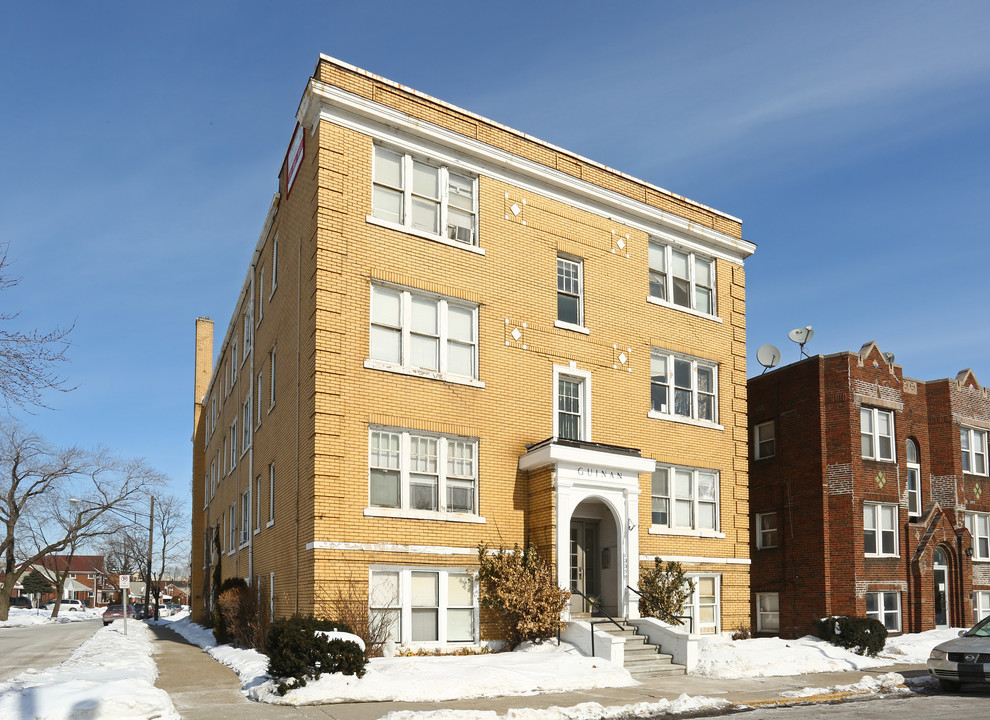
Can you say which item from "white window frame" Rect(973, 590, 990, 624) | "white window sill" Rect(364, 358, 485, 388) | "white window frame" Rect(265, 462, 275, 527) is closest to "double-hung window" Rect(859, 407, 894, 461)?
"white window frame" Rect(973, 590, 990, 624)

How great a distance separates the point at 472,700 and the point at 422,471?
593 cm

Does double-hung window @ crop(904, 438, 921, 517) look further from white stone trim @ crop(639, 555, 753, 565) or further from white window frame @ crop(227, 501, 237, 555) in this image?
white window frame @ crop(227, 501, 237, 555)

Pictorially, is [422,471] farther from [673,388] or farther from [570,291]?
[673,388]

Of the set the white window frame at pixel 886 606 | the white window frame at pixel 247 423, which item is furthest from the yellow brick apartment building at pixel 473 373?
the white window frame at pixel 886 606

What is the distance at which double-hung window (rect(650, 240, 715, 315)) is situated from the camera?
82.6 feet

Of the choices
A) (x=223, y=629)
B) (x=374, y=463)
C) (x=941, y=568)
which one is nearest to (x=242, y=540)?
(x=223, y=629)

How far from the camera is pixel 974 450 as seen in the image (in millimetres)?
32844

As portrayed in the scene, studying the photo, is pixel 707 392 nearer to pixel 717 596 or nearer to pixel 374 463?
pixel 717 596

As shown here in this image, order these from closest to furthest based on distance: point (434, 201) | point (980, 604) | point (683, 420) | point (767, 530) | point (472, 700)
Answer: point (472, 700)
point (434, 201)
point (683, 420)
point (767, 530)
point (980, 604)

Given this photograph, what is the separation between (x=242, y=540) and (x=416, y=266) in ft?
42.2

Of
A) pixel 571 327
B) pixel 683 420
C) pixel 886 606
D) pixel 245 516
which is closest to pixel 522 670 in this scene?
pixel 571 327

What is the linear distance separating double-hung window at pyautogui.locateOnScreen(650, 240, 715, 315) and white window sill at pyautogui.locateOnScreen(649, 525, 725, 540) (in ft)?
20.4

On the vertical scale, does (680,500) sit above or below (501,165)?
below

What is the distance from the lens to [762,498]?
29.6m
